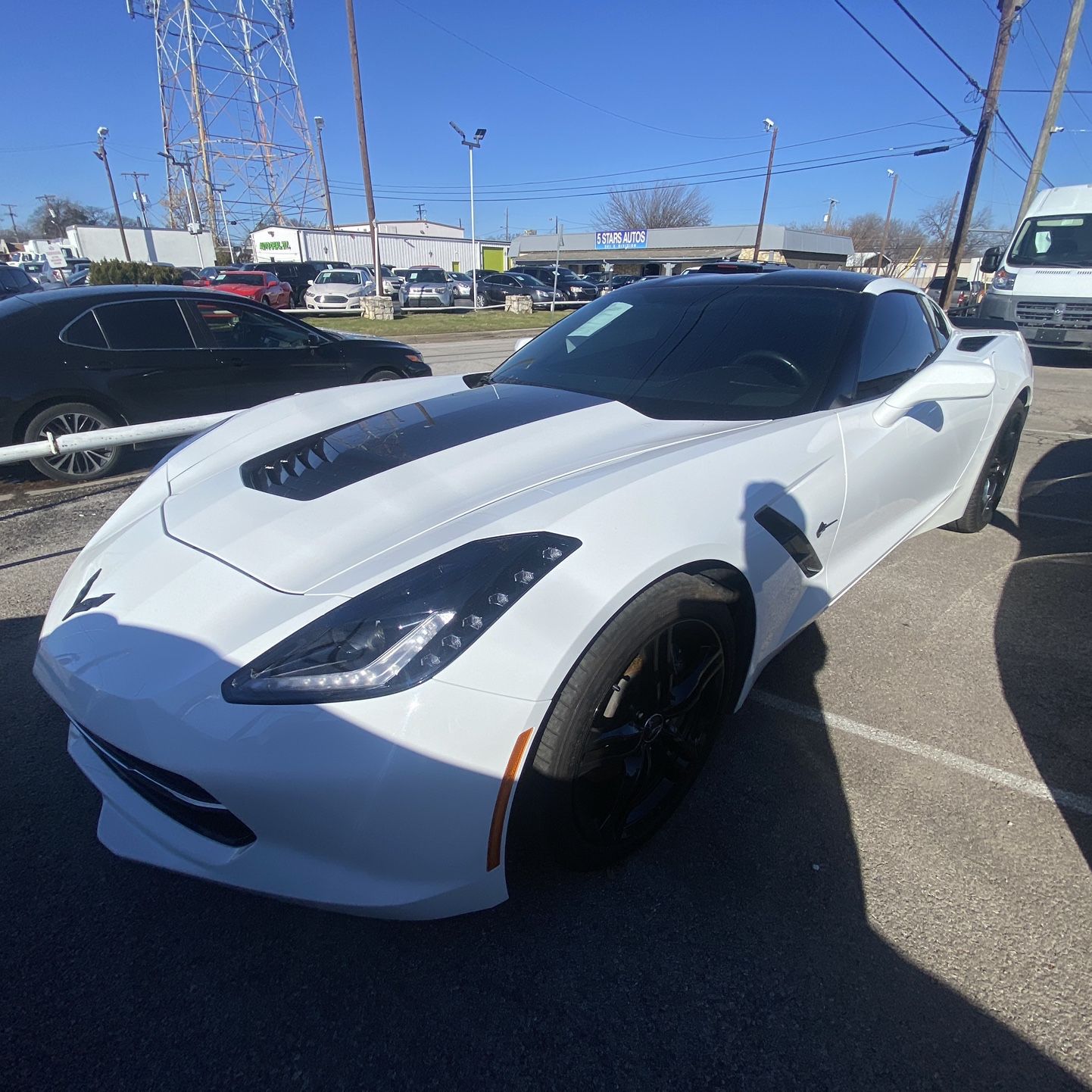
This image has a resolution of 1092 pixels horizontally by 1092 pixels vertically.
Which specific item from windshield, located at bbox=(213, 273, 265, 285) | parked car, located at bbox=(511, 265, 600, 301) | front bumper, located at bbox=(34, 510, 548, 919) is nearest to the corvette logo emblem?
front bumper, located at bbox=(34, 510, 548, 919)

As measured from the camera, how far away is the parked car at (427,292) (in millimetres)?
26703

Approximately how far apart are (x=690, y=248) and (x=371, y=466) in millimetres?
61225

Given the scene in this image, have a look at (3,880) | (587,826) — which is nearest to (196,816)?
(3,880)

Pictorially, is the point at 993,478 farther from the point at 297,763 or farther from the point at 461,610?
the point at 297,763

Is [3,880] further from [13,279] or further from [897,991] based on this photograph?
[13,279]

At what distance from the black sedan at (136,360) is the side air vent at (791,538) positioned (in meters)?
4.61

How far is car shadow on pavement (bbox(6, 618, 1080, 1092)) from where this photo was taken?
4.62 ft

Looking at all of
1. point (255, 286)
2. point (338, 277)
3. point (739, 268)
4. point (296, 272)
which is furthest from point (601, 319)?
point (296, 272)

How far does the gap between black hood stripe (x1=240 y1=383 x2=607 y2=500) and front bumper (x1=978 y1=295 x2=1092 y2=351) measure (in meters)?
11.3

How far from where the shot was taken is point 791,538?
6.91ft

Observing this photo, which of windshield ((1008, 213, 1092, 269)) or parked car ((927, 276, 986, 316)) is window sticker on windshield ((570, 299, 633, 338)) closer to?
windshield ((1008, 213, 1092, 269))

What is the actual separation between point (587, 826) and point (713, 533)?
820 millimetres

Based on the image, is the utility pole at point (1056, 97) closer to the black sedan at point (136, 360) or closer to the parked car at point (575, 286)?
the parked car at point (575, 286)

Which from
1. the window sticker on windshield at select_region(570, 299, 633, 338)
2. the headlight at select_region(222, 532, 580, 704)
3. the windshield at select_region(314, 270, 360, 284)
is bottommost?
the windshield at select_region(314, 270, 360, 284)
